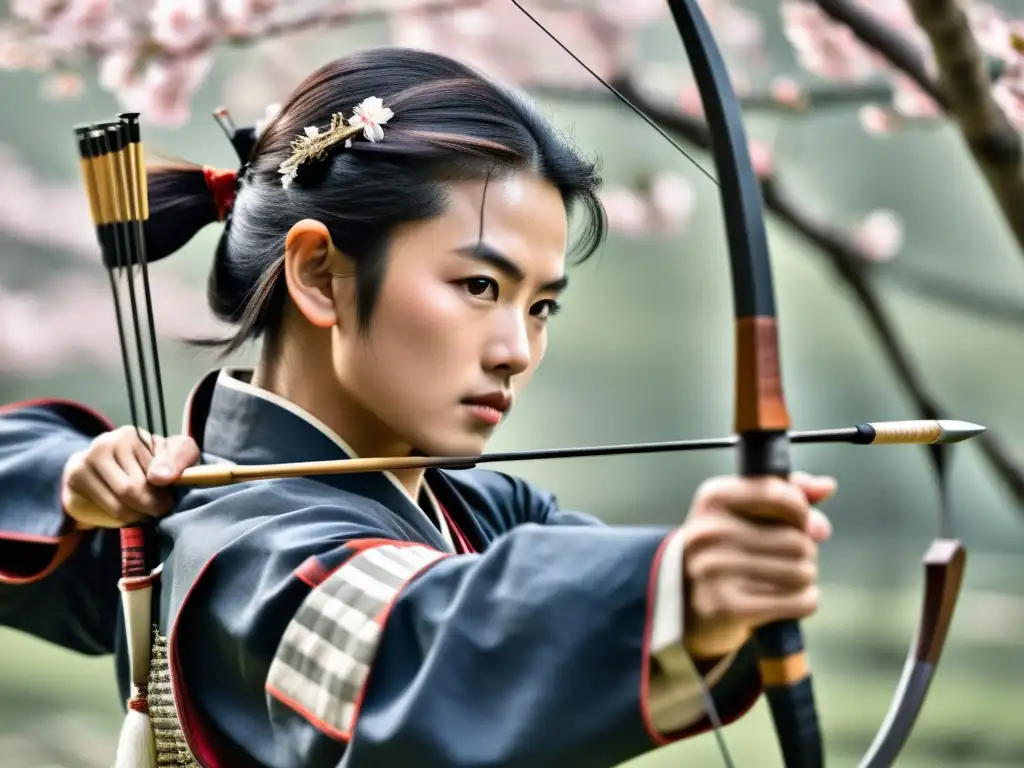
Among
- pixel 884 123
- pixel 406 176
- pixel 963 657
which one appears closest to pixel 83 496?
pixel 406 176

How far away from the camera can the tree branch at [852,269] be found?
2.05 metres

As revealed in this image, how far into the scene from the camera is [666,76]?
11.6ft

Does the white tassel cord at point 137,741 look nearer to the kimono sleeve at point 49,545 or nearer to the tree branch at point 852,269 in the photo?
the kimono sleeve at point 49,545

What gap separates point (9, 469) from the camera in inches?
57.3

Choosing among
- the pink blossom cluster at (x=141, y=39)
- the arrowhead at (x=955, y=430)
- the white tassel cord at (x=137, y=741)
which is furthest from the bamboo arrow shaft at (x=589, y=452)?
the pink blossom cluster at (x=141, y=39)

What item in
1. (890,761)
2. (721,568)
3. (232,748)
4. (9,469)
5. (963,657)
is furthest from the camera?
(963,657)

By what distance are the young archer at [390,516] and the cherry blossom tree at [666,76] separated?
59cm

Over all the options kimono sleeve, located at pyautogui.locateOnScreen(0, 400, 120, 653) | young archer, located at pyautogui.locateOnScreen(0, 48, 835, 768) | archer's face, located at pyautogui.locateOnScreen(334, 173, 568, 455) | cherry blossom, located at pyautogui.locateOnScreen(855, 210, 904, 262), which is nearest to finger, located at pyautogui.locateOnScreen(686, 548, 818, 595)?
young archer, located at pyautogui.locateOnScreen(0, 48, 835, 768)

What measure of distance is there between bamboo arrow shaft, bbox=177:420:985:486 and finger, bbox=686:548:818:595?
4.2 inches

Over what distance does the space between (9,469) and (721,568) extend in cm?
88

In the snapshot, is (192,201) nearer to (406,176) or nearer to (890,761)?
(406,176)

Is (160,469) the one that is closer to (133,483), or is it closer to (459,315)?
(133,483)

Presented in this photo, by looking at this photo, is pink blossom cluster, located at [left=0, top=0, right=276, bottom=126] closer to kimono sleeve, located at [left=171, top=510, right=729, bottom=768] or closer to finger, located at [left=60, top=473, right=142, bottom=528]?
finger, located at [left=60, top=473, right=142, bottom=528]

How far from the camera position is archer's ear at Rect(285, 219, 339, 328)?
1.27m
